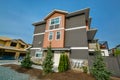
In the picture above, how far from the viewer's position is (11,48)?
29.2 m

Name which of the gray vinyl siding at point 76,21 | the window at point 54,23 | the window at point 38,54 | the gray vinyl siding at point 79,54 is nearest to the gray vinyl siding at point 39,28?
the window at point 54,23

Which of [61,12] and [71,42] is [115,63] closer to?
[71,42]

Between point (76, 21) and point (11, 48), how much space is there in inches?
1060

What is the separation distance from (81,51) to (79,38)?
2.06 meters

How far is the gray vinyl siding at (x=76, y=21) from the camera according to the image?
12834 millimetres

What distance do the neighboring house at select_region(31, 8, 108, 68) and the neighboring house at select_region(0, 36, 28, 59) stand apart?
661 inches

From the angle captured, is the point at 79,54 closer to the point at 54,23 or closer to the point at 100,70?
the point at 100,70

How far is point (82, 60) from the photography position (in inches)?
439

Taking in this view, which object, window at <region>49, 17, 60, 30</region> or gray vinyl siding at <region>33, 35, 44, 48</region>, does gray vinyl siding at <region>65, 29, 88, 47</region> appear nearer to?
window at <region>49, 17, 60, 30</region>

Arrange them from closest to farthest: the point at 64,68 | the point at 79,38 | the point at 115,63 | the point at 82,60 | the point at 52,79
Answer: the point at 52,79
the point at 115,63
the point at 64,68
the point at 82,60
the point at 79,38

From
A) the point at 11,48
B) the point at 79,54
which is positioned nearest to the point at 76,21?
the point at 79,54

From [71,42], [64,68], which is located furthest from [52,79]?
[71,42]

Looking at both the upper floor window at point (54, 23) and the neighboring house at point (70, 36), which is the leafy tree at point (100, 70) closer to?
the neighboring house at point (70, 36)

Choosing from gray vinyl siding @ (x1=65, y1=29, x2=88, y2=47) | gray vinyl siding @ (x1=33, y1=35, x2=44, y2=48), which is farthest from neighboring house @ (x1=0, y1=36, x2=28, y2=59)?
gray vinyl siding @ (x1=65, y1=29, x2=88, y2=47)
